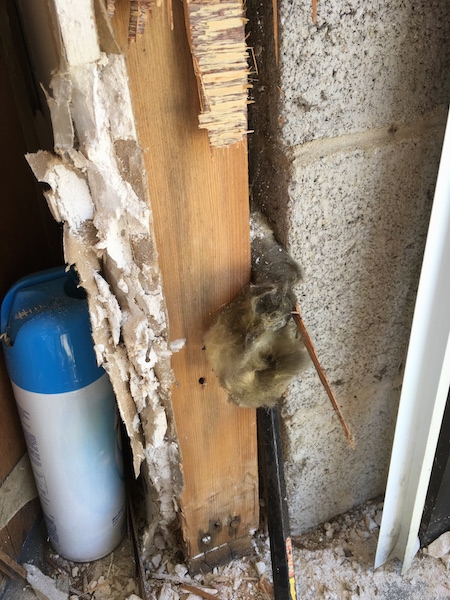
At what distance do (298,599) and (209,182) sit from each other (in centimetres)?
78

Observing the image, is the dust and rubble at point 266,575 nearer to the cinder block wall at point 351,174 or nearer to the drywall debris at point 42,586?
the drywall debris at point 42,586

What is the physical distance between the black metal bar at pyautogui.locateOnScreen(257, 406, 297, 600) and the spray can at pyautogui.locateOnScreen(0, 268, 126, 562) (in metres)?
0.28

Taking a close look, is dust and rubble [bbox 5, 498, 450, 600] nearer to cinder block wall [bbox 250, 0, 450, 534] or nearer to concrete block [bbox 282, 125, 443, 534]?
concrete block [bbox 282, 125, 443, 534]

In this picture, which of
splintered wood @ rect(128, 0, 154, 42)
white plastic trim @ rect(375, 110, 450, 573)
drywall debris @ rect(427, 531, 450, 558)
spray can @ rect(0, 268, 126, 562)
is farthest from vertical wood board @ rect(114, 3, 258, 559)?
drywall debris @ rect(427, 531, 450, 558)

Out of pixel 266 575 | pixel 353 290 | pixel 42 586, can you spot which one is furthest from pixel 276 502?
pixel 42 586

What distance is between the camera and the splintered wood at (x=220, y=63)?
1.67 feet

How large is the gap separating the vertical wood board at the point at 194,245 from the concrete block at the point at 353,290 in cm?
9

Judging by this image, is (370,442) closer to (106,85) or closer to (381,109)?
(381,109)

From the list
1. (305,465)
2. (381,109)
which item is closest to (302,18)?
(381,109)

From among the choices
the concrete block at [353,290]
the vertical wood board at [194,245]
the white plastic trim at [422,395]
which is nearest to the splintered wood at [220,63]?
the vertical wood board at [194,245]

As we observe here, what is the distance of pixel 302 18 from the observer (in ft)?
1.92

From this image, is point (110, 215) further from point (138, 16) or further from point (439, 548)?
point (439, 548)

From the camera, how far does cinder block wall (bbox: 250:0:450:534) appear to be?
2.04 feet

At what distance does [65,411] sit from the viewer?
0.84m
